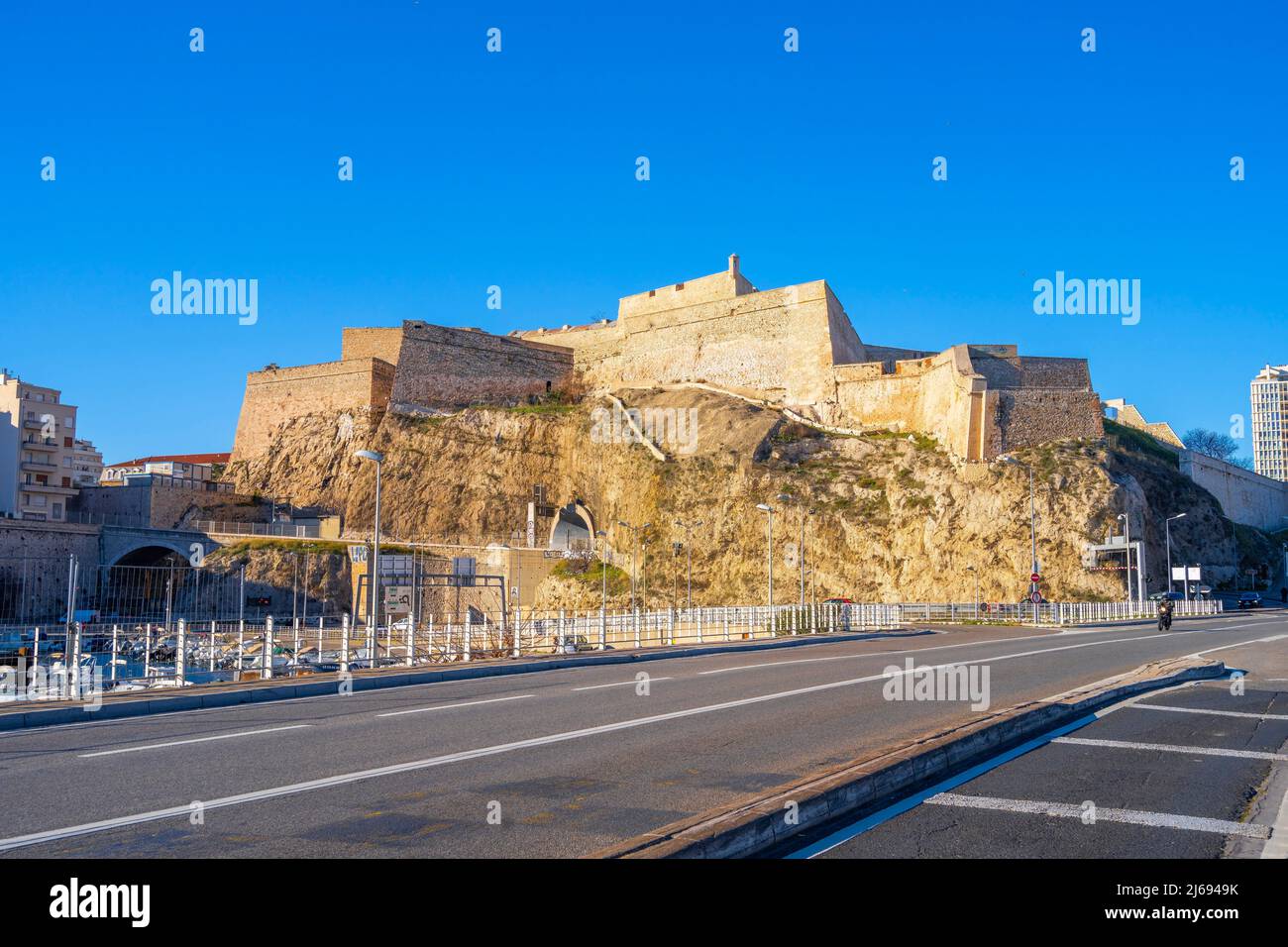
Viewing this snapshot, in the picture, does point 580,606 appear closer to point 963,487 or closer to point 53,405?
point 963,487

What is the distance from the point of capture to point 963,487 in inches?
2325

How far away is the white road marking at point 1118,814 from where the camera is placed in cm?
640

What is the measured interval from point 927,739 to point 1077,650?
16.3 meters

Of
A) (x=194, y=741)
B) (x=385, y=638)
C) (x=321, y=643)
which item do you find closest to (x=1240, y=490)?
(x=385, y=638)

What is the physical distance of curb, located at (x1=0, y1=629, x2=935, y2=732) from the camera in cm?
1238

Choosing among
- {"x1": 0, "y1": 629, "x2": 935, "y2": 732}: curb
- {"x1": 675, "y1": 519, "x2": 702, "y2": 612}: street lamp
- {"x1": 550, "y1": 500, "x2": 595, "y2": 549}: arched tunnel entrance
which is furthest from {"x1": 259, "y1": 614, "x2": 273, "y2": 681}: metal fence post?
{"x1": 550, "y1": 500, "x2": 595, "y2": 549}: arched tunnel entrance

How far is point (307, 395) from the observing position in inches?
3371

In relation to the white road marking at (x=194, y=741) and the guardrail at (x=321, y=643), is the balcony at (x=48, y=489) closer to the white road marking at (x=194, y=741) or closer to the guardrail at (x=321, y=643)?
the guardrail at (x=321, y=643)

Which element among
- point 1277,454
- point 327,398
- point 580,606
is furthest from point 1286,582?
point 1277,454

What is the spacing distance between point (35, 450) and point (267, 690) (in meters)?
78.3

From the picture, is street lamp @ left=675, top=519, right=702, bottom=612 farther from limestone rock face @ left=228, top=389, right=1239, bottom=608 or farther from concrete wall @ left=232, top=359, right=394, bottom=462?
concrete wall @ left=232, top=359, right=394, bottom=462

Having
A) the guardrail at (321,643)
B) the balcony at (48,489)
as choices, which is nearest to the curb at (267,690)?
the guardrail at (321,643)

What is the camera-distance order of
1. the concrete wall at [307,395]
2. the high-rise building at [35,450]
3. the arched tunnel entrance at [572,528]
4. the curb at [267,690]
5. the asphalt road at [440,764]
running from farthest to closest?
the concrete wall at [307,395] < the arched tunnel entrance at [572,528] < the high-rise building at [35,450] < the curb at [267,690] < the asphalt road at [440,764]

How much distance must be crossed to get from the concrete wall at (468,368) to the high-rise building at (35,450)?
28208 mm
